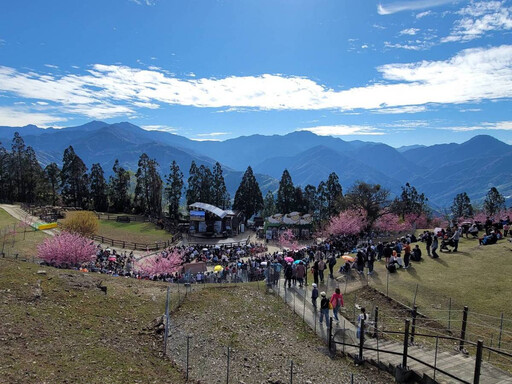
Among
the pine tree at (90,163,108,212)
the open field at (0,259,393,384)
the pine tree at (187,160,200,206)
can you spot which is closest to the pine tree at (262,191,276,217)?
the pine tree at (187,160,200,206)

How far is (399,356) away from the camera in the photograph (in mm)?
12188

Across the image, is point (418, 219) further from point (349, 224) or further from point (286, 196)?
point (349, 224)

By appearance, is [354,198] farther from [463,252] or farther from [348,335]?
[348,335]

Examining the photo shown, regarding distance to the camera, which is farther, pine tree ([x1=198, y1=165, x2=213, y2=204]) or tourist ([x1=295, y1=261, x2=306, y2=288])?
pine tree ([x1=198, y1=165, x2=213, y2=204])

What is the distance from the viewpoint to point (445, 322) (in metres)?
15.0

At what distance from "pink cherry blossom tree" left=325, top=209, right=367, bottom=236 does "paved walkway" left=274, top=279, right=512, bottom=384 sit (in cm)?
3255

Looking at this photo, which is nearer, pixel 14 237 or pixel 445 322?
pixel 445 322

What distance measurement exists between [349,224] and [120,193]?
51.4 meters

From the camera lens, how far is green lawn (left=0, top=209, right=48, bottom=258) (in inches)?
1324

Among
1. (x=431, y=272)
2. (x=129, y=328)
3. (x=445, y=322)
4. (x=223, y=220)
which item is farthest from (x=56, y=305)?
(x=223, y=220)

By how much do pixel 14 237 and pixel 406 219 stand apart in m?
64.2

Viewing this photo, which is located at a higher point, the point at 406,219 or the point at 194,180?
the point at 194,180

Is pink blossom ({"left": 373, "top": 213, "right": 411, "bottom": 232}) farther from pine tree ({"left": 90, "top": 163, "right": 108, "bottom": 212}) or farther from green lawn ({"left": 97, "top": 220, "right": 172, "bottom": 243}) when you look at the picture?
pine tree ({"left": 90, "top": 163, "right": 108, "bottom": 212})

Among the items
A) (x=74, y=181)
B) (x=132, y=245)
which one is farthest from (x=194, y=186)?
(x=132, y=245)
